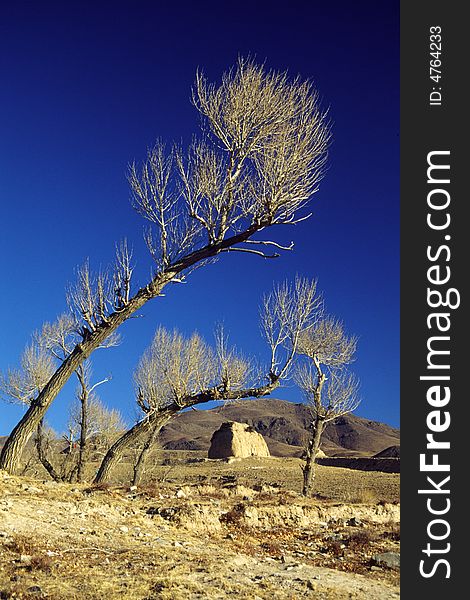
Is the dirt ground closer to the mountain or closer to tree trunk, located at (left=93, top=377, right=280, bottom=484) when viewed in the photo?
tree trunk, located at (left=93, top=377, right=280, bottom=484)

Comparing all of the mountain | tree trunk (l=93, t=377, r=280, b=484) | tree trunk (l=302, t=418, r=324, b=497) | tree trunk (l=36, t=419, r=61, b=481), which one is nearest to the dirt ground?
tree trunk (l=93, t=377, r=280, b=484)

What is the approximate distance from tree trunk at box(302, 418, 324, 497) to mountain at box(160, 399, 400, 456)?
11172cm

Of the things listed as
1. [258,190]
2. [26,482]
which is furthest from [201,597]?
[258,190]

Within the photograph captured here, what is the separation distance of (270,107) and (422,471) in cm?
1131

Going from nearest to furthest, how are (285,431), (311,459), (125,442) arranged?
(125,442) < (311,459) < (285,431)

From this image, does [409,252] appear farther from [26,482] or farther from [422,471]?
[26,482]

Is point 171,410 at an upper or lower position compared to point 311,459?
upper

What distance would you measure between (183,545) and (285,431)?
520ft

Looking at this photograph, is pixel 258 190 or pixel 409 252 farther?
pixel 258 190

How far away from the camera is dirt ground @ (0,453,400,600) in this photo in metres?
6.74

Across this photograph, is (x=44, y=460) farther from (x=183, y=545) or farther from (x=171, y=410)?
(x=183, y=545)

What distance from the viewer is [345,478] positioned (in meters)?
43.3

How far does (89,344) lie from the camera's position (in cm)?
1370

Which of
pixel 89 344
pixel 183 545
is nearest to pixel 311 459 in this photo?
pixel 89 344
